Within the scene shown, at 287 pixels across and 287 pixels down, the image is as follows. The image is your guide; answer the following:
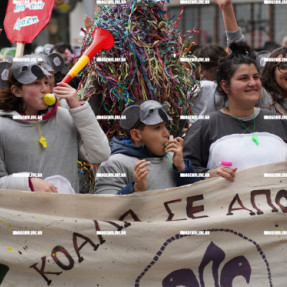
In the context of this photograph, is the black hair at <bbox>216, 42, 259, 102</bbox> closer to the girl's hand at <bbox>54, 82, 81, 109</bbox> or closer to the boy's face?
the boy's face

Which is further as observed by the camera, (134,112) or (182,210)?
(134,112)

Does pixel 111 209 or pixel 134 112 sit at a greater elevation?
pixel 134 112

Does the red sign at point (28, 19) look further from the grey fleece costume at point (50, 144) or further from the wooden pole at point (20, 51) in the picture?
the grey fleece costume at point (50, 144)

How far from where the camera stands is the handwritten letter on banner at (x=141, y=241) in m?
3.57

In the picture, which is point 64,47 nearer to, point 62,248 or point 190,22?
point 62,248

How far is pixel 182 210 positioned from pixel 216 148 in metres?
0.52

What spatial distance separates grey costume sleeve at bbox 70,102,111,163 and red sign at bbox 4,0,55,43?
0.82 meters

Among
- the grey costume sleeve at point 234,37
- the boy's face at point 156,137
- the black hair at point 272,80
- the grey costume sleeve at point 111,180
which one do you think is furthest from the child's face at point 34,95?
the black hair at point 272,80

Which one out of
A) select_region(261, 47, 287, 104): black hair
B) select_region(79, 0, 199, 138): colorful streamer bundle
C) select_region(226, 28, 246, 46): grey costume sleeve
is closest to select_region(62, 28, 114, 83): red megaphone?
select_region(79, 0, 199, 138): colorful streamer bundle

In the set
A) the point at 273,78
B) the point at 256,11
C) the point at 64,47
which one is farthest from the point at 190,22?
the point at 273,78

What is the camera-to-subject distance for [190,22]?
1709 centimetres

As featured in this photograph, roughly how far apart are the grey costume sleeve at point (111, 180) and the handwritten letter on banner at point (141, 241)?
0.95 feet

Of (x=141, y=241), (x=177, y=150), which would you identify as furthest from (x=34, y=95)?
(x=141, y=241)

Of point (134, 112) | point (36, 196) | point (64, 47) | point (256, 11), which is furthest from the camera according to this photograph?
point (256, 11)
